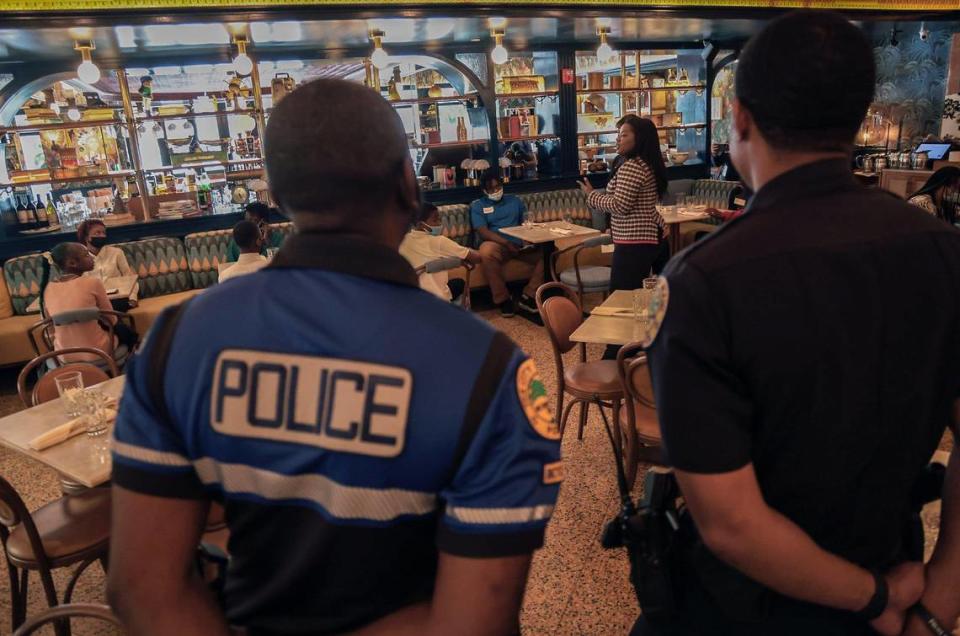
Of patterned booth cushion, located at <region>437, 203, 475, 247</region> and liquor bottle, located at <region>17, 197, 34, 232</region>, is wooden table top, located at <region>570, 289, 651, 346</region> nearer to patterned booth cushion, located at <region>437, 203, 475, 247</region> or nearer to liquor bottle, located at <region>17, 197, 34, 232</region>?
patterned booth cushion, located at <region>437, 203, 475, 247</region>

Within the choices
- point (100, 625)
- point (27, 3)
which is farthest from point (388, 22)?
point (100, 625)

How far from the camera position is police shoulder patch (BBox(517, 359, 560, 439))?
0.77 metres

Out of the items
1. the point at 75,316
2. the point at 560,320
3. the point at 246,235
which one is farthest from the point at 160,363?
the point at 246,235

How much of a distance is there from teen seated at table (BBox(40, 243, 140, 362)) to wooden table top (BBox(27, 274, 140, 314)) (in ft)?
2.67

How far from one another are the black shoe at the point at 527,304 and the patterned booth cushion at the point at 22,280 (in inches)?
161

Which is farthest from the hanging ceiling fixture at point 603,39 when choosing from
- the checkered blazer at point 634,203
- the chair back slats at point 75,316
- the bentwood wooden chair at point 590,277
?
the chair back slats at point 75,316

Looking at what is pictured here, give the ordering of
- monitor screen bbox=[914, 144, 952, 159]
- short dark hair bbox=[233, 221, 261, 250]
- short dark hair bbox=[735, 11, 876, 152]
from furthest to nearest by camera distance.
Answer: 1. monitor screen bbox=[914, 144, 952, 159]
2. short dark hair bbox=[233, 221, 261, 250]
3. short dark hair bbox=[735, 11, 876, 152]

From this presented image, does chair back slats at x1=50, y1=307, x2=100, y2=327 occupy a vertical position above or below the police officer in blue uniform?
below

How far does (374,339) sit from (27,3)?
5.67m

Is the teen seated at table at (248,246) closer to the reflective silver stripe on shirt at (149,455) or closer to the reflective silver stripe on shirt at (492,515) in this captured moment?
the reflective silver stripe on shirt at (149,455)

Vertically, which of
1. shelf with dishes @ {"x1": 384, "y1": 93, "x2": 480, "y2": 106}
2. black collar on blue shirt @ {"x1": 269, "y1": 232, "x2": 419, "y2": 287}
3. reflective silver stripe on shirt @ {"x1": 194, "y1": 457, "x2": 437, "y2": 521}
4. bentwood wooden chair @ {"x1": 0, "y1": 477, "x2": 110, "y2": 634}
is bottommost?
bentwood wooden chair @ {"x1": 0, "y1": 477, "x2": 110, "y2": 634}

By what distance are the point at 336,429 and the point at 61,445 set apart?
1918 millimetres

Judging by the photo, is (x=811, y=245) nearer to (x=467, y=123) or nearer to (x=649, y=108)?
(x=467, y=123)

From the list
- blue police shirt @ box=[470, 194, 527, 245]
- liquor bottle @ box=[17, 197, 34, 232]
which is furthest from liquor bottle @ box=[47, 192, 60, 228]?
blue police shirt @ box=[470, 194, 527, 245]
